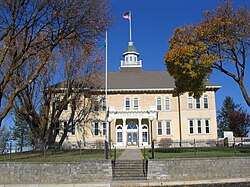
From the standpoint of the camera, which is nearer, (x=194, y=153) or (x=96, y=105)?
(x=194, y=153)

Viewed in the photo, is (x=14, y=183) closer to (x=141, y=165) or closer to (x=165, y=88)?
(x=141, y=165)

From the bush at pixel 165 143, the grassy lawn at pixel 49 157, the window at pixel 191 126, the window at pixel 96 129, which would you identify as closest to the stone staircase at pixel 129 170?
the grassy lawn at pixel 49 157

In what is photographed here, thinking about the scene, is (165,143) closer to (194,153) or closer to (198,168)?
(194,153)

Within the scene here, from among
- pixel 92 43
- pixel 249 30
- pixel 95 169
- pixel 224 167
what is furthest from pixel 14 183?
pixel 249 30

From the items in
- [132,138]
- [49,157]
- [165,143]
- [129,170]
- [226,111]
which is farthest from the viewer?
[226,111]

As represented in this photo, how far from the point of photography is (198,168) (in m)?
19.6

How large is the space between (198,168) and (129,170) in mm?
4226

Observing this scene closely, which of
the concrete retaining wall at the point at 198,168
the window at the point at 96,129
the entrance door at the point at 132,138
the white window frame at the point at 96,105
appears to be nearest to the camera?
the concrete retaining wall at the point at 198,168

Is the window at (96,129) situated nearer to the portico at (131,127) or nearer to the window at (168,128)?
the portico at (131,127)

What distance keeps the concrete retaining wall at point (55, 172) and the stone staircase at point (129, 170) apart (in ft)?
2.86

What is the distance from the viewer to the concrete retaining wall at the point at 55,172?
1895cm

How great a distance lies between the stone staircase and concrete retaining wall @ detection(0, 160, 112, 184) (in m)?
0.87

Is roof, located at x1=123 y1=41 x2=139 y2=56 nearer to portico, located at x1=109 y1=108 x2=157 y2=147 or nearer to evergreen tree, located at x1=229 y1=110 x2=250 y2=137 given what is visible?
portico, located at x1=109 y1=108 x2=157 y2=147

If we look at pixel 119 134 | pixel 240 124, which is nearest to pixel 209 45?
pixel 119 134
